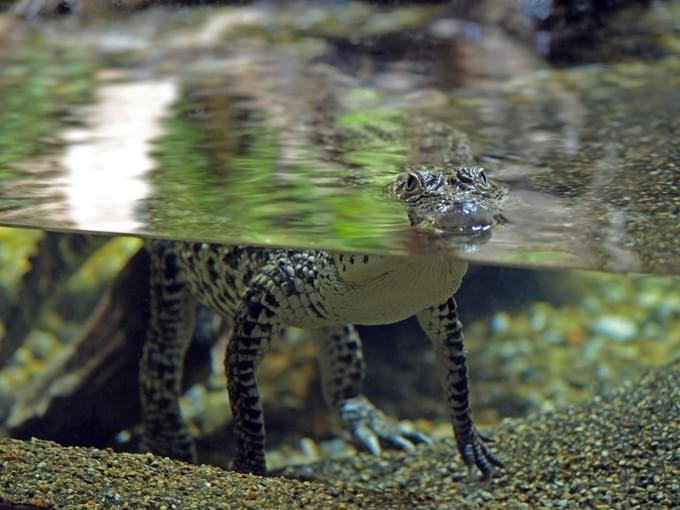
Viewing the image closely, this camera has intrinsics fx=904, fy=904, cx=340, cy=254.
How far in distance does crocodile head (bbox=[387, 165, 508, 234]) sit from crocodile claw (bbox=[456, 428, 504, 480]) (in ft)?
3.22

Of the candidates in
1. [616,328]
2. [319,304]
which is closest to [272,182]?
[319,304]

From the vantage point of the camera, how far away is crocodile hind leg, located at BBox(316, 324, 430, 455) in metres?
4.72

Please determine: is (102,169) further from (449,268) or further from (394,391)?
(449,268)

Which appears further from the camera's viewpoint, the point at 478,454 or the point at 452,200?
the point at 478,454

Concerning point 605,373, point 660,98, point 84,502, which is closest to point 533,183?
point 605,373

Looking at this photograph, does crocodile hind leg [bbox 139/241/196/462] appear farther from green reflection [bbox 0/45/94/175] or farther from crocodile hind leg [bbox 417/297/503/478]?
crocodile hind leg [bbox 417/297/503/478]

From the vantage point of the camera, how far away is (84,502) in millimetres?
3199

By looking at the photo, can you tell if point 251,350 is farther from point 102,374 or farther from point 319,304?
point 102,374

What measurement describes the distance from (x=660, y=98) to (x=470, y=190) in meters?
4.24

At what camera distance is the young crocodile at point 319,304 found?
352cm

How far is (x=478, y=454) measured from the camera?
3.84m

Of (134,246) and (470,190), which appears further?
(134,246)

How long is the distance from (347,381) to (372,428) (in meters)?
0.36

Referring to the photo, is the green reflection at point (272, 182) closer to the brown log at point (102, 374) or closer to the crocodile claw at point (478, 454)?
the brown log at point (102, 374)
